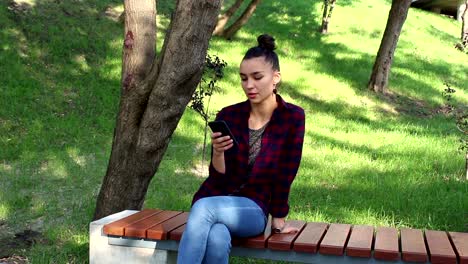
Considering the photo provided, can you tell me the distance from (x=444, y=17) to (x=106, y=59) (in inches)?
661

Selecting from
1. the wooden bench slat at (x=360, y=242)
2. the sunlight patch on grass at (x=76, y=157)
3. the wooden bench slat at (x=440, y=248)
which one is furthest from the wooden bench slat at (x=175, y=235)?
the sunlight patch on grass at (x=76, y=157)

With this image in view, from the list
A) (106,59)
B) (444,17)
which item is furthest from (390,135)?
(444,17)

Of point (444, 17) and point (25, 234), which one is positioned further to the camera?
point (444, 17)

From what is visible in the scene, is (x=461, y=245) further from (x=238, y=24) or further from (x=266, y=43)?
(x=238, y=24)

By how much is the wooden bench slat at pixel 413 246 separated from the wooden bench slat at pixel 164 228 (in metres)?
1.46

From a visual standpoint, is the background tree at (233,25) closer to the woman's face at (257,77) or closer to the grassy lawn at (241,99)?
the grassy lawn at (241,99)

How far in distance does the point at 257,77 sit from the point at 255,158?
524 millimetres

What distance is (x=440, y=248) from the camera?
361 cm

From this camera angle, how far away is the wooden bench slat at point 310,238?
3639 millimetres

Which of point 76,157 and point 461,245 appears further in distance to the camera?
point 76,157

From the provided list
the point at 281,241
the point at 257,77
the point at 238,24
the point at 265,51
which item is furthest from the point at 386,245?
the point at 238,24

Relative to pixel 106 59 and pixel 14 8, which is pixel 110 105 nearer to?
pixel 106 59

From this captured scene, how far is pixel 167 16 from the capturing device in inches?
656

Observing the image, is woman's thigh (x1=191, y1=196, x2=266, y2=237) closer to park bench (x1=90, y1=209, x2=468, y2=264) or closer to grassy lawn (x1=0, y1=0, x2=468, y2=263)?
park bench (x1=90, y1=209, x2=468, y2=264)
